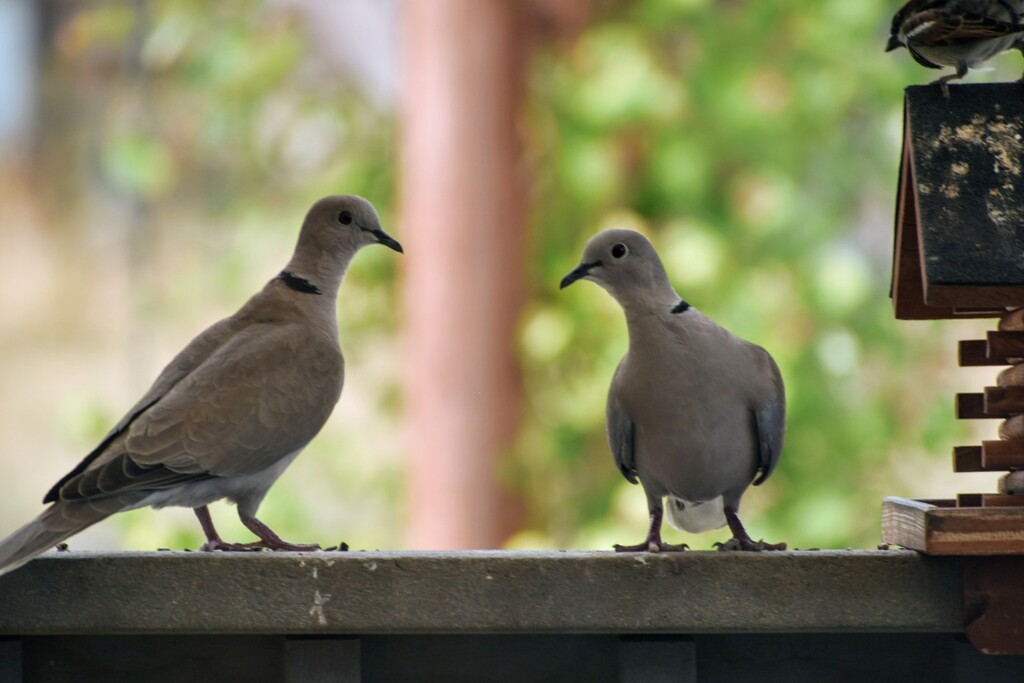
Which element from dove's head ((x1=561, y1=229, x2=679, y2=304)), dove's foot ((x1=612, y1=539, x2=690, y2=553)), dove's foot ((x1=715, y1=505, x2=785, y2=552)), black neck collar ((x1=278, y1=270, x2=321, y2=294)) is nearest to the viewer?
dove's foot ((x1=612, y1=539, x2=690, y2=553))

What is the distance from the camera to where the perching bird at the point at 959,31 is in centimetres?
178

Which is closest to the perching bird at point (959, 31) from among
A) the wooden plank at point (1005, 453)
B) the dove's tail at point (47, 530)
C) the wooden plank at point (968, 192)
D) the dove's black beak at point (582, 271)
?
the wooden plank at point (968, 192)

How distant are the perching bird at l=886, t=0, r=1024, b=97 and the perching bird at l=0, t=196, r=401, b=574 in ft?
3.41

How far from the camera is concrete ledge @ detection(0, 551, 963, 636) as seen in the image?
1649 millimetres

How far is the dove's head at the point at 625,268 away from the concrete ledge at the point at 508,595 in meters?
0.57

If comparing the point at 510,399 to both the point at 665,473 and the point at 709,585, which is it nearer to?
the point at 665,473

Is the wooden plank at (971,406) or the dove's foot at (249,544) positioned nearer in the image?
the wooden plank at (971,406)

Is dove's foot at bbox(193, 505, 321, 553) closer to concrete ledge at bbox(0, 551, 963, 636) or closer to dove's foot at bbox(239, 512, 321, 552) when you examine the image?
Answer: dove's foot at bbox(239, 512, 321, 552)

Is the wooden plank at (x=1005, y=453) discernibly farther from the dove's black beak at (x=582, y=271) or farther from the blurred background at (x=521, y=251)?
the blurred background at (x=521, y=251)

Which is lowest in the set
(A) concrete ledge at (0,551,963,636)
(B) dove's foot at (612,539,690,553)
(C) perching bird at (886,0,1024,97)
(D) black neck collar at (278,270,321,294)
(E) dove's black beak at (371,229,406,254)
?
(A) concrete ledge at (0,551,963,636)

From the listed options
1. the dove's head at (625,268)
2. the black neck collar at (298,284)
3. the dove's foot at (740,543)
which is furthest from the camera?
the black neck collar at (298,284)

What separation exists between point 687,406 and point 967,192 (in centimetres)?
53

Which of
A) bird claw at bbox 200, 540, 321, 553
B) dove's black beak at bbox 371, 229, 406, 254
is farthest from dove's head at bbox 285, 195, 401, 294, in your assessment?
bird claw at bbox 200, 540, 321, 553

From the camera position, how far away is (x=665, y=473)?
2.02 meters
